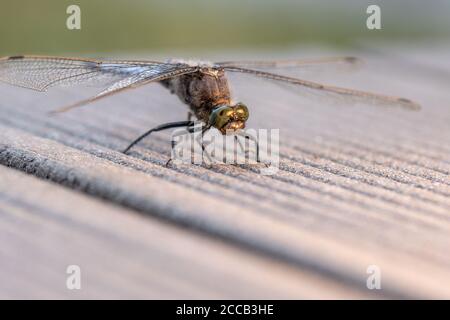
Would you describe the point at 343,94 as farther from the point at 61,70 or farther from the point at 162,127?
the point at 61,70

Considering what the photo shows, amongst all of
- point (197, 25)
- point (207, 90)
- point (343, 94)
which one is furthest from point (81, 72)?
point (197, 25)

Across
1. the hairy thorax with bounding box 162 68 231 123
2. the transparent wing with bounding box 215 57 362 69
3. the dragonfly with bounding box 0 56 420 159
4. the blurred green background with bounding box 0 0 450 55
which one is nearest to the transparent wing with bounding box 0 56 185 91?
the dragonfly with bounding box 0 56 420 159

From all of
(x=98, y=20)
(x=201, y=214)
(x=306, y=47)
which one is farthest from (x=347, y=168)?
(x=98, y=20)

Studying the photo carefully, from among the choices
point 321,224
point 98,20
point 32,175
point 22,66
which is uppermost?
point 98,20

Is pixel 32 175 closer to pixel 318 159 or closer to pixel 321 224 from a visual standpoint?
pixel 321 224

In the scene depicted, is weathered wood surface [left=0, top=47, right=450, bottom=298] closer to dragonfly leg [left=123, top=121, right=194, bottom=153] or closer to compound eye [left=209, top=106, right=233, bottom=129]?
dragonfly leg [left=123, top=121, right=194, bottom=153]

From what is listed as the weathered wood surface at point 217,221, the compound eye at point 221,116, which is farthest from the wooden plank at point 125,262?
the compound eye at point 221,116

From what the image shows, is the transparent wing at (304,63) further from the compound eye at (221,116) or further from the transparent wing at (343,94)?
the compound eye at (221,116)

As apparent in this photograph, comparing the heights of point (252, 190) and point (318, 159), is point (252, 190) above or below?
below
